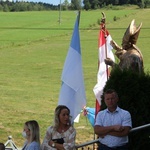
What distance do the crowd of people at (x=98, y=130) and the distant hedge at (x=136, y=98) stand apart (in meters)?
1.04

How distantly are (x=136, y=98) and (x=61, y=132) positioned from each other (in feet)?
5.46

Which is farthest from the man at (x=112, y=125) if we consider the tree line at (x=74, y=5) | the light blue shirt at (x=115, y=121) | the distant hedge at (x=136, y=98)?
the tree line at (x=74, y=5)

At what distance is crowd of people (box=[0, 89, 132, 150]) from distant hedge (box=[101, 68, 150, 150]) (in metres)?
1.04

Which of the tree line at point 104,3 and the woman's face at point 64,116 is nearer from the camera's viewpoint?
the woman's face at point 64,116

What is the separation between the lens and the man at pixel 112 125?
6.09 metres

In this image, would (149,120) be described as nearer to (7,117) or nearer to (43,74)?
(7,117)

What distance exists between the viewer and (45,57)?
35156 millimetres

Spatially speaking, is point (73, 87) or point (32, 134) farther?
point (73, 87)

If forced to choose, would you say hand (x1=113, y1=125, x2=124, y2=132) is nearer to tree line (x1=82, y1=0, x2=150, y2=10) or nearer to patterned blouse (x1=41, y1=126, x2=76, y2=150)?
patterned blouse (x1=41, y1=126, x2=76, y2=150)

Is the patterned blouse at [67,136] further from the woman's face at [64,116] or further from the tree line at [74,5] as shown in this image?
the tree line at [74,5]

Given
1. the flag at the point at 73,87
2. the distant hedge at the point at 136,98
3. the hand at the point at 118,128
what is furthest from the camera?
the flag at the point at 73,87

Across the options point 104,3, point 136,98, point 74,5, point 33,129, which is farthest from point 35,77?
point 104,3

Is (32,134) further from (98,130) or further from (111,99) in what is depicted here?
(111,99)

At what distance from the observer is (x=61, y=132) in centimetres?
623
